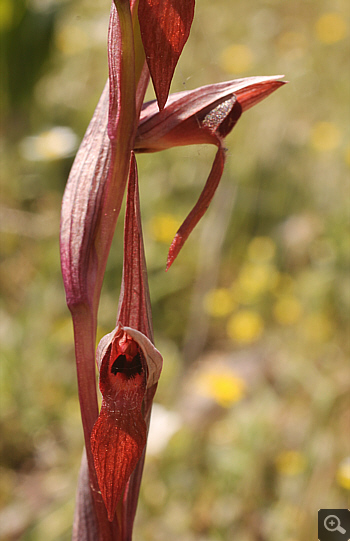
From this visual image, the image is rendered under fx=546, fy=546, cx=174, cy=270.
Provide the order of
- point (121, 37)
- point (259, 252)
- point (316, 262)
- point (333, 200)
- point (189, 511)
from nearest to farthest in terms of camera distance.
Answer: point (121, 37)
point (189, 511)
point (316, 262)
point (259, 252)
point (333, 200)

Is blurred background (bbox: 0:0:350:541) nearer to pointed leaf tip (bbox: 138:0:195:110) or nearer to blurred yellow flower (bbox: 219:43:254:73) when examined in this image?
blurred yellow flower (bbox: 219:43:254:73)

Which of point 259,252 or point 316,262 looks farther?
point 259,252

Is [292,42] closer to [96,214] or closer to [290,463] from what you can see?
[290,463]

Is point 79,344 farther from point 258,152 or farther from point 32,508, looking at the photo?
point 258,152

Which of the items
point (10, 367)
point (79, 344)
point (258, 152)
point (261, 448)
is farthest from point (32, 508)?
point (258, 152)

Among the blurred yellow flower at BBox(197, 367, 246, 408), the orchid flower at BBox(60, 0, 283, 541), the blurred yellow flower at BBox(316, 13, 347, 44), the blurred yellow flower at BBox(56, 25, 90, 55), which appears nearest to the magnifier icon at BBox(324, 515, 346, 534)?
the blurred yellow flower at BBox(197, 367, 246, 408)

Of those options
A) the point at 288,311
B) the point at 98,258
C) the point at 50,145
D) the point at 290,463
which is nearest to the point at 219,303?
the point at 288,311

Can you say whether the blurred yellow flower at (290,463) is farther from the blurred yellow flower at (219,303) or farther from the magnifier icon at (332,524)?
the blurred yellow flower at (219,303)
